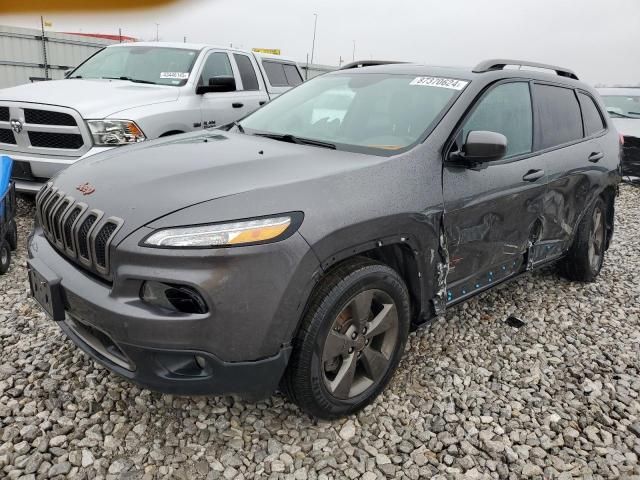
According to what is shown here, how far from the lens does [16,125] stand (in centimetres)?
488

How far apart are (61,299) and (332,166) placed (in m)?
1.31

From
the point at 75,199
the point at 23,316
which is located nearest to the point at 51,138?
the point at 23,316

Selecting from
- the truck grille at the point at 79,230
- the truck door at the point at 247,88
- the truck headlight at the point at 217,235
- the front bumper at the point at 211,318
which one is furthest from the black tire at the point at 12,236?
the truck door at the point at 247,88

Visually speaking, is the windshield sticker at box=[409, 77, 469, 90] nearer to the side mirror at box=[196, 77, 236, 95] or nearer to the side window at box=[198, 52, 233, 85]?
the side mirror at box=[196, 77, 236, 95]

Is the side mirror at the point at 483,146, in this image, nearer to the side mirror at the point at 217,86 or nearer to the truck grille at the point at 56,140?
the truck grille at the point at 56,140

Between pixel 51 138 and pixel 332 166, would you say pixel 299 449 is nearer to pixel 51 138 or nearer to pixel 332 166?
pixel 332 166

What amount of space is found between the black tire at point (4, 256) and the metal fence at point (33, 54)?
10522 mm

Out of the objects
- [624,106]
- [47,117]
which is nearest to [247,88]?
[47,117]

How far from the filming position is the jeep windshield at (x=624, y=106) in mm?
9881

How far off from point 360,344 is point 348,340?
9 cm

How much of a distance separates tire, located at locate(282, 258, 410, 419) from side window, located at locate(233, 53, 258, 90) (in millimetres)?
5127

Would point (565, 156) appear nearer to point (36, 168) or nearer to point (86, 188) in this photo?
point (86, 188)

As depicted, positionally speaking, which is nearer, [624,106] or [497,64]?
[497,64]

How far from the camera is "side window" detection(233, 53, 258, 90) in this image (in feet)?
22.6
